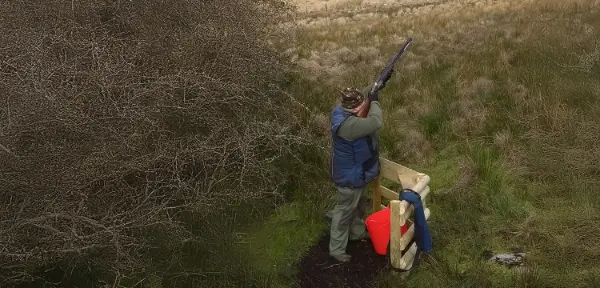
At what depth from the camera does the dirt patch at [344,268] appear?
4.06m

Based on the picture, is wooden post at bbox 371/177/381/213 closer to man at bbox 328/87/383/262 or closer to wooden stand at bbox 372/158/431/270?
wooden stand at bbox 372/158/431/270

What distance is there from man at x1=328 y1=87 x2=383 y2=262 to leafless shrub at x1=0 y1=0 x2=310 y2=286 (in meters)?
0.66

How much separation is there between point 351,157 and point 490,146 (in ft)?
6.42

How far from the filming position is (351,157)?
13.3 ft

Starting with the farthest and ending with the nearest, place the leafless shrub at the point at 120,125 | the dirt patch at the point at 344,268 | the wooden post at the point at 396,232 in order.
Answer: the dirt patch at the point at 344,268 < the wooden post at the point at 396,232 < the leafless shrub at the point at 120,125

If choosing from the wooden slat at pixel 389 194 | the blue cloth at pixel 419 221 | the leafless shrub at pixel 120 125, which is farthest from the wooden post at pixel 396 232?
the leafless shrub at pixel 120 125

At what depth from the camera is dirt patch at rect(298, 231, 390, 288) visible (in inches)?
160

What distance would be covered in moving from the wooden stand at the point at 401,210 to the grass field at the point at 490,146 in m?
0.15

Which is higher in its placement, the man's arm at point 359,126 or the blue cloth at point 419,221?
the man's arm at point 359,126

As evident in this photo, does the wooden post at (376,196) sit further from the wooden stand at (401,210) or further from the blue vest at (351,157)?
the blue vest at (351,157)

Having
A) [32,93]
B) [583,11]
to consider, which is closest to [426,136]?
[32,93]

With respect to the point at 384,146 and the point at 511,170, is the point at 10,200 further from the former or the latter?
the point at 511,170

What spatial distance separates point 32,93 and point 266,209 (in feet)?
7.18

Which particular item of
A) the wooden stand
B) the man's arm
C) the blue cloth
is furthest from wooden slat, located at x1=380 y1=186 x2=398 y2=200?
the man's arm
